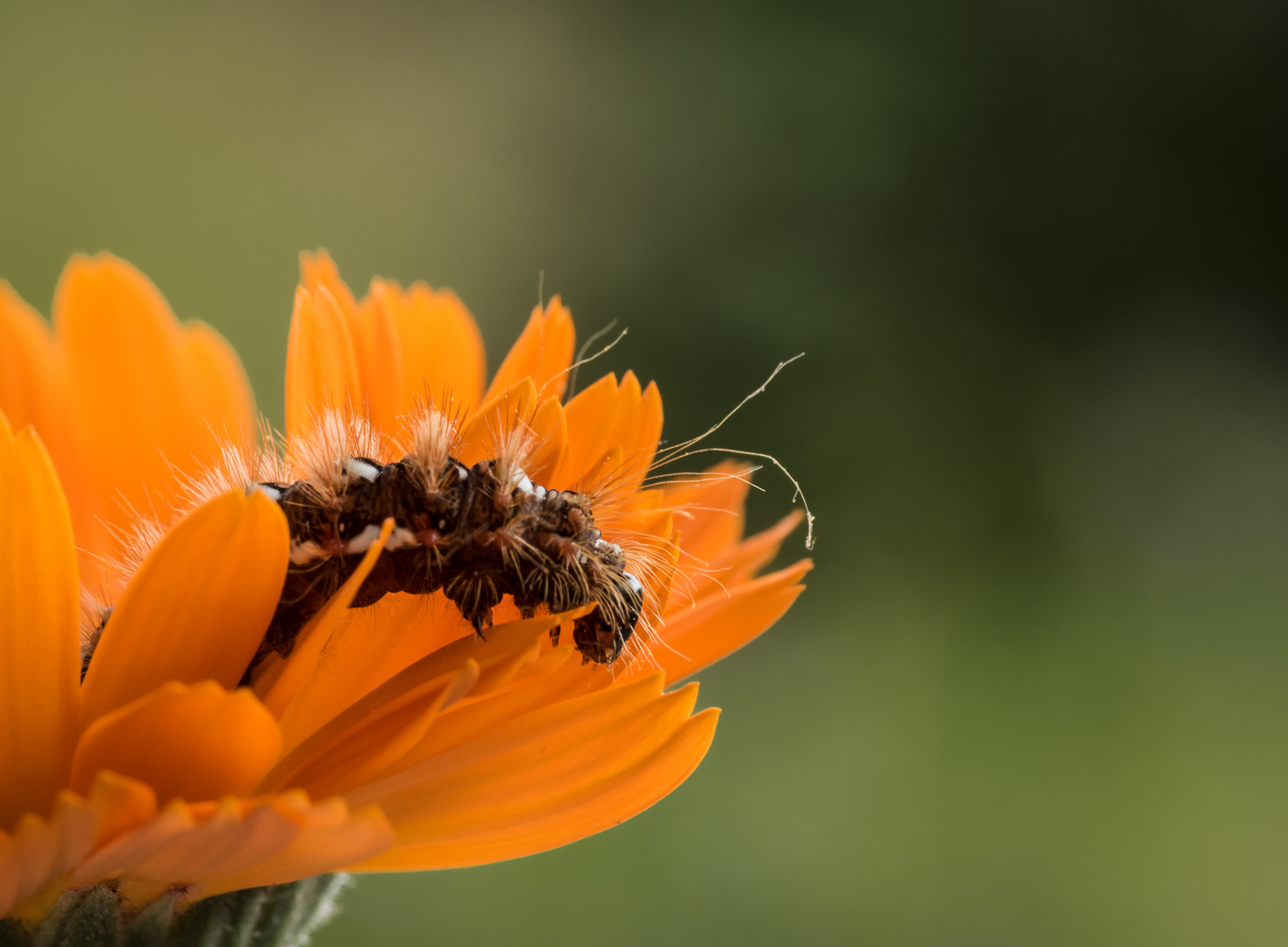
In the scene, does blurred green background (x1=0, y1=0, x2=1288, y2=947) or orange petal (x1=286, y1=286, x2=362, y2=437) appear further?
blurred green background (x1=0, y1=0, x2=1288, y2=947)

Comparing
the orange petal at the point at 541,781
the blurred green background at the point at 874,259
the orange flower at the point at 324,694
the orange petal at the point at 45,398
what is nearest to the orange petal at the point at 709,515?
the orange flower at the point at 324,694

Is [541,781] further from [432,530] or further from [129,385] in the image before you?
[129,385]

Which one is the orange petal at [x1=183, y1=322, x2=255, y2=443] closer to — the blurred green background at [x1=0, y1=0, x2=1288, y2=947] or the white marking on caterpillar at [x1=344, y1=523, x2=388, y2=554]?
the white marking on caterpillar at [x1=344, y1=523, x2=388, y2=554]

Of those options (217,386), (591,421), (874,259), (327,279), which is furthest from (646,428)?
(874,259)

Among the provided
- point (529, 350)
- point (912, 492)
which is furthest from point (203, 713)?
point (912, 492)

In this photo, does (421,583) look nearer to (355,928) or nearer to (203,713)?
(203,713)

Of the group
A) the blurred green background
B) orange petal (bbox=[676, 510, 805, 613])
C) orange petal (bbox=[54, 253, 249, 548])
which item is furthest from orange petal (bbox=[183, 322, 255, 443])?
the blurred green background

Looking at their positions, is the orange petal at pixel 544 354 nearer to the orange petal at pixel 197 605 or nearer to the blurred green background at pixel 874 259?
the orange petal at pixel 197 605

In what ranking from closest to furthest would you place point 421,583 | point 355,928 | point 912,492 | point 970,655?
point 421,583, point 355,928, point 970,655, point 912,492
